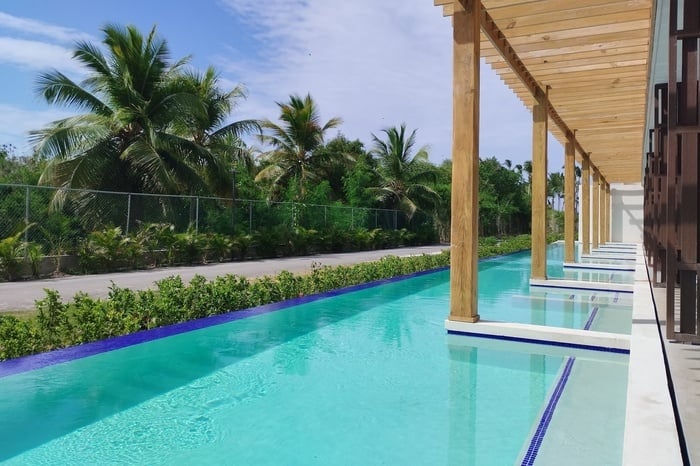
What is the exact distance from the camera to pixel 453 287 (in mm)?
5035

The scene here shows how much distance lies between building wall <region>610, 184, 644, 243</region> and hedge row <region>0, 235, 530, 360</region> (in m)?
20.2

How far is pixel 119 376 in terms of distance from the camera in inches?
158

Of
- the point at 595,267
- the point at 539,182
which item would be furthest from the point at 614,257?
the point at 539,182

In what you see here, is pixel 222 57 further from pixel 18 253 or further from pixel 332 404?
pixel 332 404

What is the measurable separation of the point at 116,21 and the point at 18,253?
729 cm

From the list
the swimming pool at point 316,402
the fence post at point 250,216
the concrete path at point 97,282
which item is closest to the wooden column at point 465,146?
the swimming pool at point 316,402

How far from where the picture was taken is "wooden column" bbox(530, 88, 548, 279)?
8.11m

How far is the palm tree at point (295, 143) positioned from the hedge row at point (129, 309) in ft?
47.6

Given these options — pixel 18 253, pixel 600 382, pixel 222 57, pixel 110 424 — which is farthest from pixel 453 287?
pixel 222 57

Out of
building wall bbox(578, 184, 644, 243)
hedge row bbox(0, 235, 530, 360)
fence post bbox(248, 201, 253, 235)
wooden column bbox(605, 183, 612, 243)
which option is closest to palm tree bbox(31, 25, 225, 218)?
fence post bbox(248, 201, 253, 235)

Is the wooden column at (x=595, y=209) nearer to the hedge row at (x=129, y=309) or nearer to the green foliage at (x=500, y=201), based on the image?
the hedge row at (x=129, y=309)

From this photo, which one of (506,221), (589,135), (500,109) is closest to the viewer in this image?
(589,135)

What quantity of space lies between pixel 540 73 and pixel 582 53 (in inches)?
35.7

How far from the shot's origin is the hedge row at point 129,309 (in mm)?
4488
